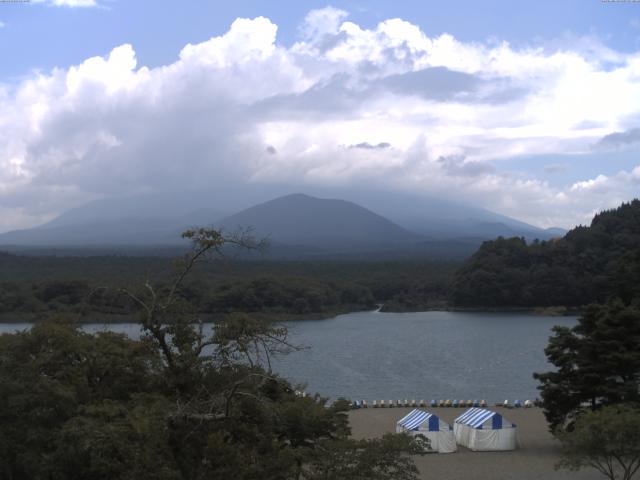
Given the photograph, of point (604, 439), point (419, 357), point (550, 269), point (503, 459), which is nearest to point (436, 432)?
point (503, 459)

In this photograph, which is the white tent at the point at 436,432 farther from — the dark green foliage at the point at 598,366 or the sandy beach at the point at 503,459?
the dark green foliage at the point at 598,366

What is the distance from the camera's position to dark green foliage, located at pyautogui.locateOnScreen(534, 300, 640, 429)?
451 inches

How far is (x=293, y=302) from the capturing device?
129ft

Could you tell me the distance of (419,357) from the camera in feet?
83.0

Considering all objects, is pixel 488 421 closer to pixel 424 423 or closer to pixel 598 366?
pixel 424 423

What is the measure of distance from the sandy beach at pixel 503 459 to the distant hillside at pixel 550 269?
91.2 feet

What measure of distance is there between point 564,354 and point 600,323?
0.76 metres

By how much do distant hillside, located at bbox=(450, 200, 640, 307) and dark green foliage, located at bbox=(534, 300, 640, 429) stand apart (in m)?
29.3

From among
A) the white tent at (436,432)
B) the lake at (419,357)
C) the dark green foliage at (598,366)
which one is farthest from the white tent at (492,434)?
the lake at (419,357)

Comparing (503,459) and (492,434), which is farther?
(492,434)

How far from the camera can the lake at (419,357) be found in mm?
19562

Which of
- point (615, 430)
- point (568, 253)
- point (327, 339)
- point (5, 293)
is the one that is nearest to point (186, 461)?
point (615, 430)

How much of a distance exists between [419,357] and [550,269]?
20986mm

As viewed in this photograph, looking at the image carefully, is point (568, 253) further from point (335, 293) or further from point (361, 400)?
point (361, 400)
